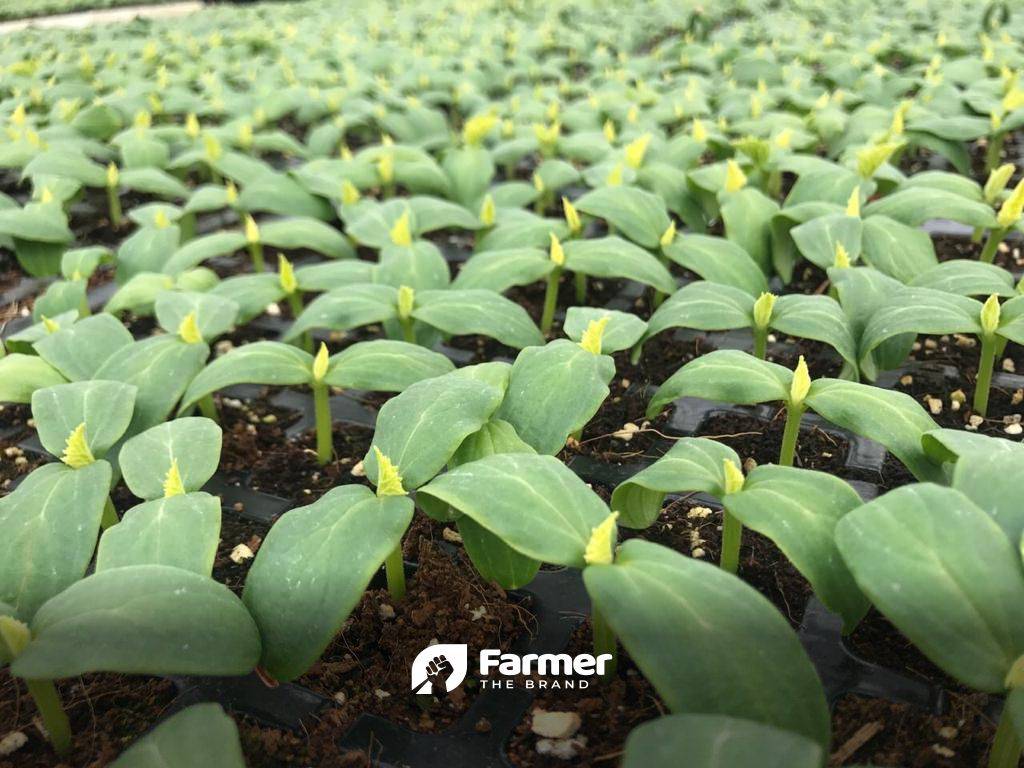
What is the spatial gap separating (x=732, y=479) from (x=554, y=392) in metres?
0.32

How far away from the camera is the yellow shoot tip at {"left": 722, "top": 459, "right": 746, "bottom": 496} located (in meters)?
0.98

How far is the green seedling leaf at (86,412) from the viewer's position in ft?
4.02

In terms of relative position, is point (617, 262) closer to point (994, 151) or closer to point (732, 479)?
point (732, 479)

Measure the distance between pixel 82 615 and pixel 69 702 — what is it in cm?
24

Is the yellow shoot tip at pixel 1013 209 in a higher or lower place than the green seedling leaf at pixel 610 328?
higher

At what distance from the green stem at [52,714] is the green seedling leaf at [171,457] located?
0.83ft

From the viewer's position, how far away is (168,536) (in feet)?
3.30

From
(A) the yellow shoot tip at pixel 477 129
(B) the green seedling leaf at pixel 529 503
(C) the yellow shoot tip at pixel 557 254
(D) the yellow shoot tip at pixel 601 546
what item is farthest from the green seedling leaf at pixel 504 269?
(A) the yellow shoot tip at pixel 477 129

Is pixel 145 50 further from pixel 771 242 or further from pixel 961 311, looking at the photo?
pixel 961 311

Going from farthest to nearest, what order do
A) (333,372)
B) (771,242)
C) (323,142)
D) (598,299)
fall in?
A: (323,142), (598,299), (771,242), (333,372)

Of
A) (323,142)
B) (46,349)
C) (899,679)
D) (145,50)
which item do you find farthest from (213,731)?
(145,50)

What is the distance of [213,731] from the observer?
30.1 inches

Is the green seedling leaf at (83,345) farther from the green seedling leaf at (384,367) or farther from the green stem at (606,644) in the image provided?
the green stem at (606,644)

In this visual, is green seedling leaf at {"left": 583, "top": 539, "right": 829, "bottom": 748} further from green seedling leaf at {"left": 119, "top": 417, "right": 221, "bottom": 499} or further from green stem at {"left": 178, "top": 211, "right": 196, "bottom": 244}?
green stem at {"left": 178, "top": 211, "right": 196, "bottom": 244}
